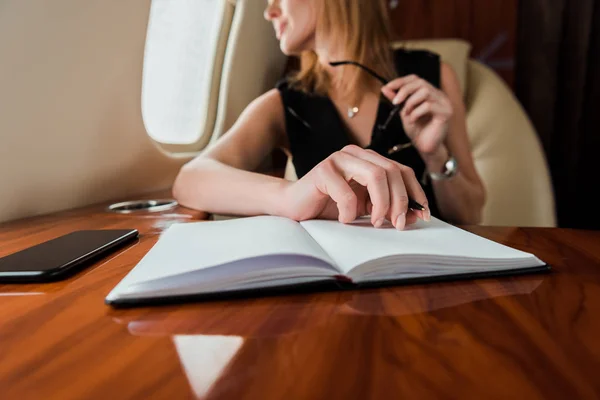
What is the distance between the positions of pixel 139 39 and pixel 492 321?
0.90 meters

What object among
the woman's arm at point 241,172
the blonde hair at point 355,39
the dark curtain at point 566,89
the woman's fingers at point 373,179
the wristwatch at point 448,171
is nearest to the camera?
the woman's fingers at point 373,179

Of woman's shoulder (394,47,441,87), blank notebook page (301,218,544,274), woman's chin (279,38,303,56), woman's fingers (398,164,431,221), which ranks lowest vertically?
blank notebook page (301,218,544,274)

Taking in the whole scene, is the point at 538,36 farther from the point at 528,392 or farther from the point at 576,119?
the point at 528,392

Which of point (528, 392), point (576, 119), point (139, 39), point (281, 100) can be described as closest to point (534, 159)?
point (576, 119)

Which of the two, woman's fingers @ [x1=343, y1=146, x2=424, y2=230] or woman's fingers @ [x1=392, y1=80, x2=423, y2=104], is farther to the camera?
woman's fingers @ [x1=392, y1=80, x2=423, y2=104]

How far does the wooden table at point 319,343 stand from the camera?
215 millimetres

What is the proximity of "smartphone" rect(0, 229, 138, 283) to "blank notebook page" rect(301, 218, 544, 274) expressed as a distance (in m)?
0.20

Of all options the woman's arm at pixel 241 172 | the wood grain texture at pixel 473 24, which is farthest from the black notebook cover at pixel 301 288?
the wood grain texture at pixel 473 24

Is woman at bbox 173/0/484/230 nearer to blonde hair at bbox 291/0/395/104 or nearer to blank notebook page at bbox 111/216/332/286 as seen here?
blonde hair at bbox 291/0/395/104

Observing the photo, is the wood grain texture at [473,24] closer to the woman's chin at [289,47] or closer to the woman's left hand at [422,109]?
the woman's chin at [289,47]

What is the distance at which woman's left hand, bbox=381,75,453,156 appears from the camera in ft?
2.39

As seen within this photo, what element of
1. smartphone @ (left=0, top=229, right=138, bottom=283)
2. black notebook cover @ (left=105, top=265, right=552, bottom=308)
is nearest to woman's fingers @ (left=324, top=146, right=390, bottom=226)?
black notebook cover @ (left=105, top=265, right=552, bottom=308)

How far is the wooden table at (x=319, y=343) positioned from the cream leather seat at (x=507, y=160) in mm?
715

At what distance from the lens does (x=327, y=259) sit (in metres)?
0.35
